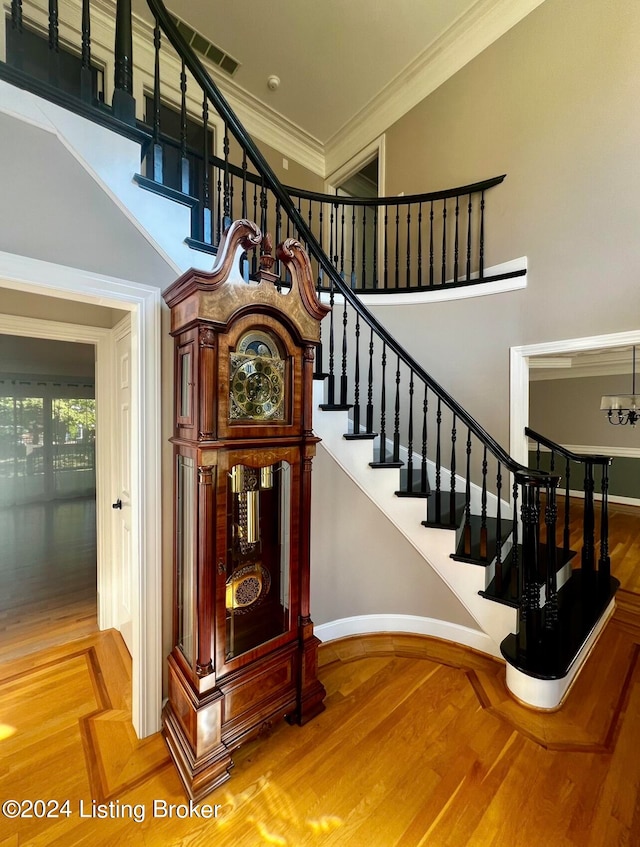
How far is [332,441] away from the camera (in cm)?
220

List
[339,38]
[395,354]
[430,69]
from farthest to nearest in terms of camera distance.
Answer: [430,69] < [339,38] < [395,354]

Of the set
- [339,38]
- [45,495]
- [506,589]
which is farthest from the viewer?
[45,495]

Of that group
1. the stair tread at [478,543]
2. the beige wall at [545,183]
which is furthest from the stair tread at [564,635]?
the beige wall at [545,183]

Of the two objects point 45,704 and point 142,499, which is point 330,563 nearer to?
point 142,499

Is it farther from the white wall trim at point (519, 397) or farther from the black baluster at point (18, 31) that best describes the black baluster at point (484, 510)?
the black baluster at point (18, 31)

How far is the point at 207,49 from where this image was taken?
334cm

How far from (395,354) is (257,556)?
177cm

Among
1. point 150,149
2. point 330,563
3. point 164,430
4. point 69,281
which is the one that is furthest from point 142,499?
point 150,149

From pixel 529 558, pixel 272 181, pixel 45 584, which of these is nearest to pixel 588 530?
pixel 529 558

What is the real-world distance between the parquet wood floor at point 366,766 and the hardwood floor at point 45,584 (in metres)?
0.33

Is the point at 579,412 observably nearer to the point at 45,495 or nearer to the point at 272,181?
the point at 272,181

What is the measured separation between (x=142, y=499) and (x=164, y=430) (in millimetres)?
336

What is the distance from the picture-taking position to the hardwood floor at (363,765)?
1233 millimetres

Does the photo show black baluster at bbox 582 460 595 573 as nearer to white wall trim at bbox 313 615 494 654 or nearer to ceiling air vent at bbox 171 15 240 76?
white wall trim at bbox 313 615 494 654
